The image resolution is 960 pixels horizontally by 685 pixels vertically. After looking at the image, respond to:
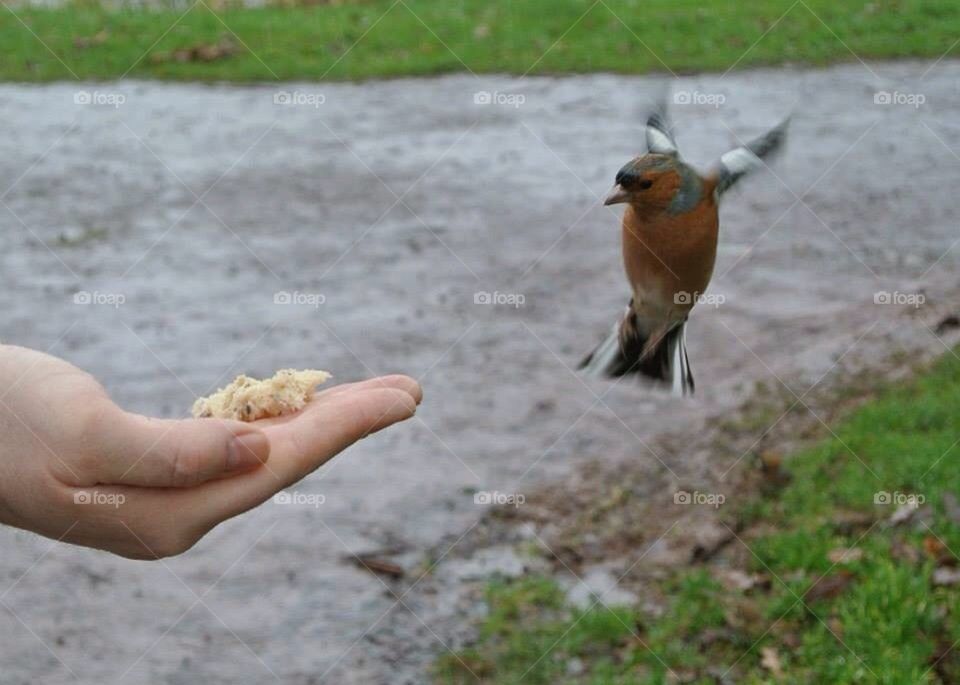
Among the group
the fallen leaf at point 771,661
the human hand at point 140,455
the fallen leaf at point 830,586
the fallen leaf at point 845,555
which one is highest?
the human hand at point 140,455

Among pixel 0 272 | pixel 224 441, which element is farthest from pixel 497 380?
pixel 224 441

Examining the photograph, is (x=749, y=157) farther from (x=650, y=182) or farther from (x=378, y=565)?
(x=378, y=565)

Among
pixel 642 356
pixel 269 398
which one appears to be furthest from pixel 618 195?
pixel 269 398

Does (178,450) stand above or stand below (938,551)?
above

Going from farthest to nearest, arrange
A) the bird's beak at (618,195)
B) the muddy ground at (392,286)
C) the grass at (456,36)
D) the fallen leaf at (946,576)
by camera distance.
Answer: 1. the grass at (456,36)
2. the muddy ground at (392,286)
3. the fallen leaf at (946,576)
4. the bird's beak at (618,195)

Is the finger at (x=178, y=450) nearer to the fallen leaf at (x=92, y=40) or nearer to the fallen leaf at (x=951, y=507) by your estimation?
the fallen leaf at (x=951, y=507)

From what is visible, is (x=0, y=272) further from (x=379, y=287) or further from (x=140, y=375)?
(x=379, y=287)

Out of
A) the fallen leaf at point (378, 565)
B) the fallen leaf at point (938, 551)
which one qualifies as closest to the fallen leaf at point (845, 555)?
the fallen leaf at point (938, 551)
